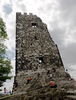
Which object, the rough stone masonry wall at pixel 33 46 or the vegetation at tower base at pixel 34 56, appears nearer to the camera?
the vegetation at tower base at pixel 34 56

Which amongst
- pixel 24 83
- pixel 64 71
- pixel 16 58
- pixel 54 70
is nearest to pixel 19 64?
pixel 16 58

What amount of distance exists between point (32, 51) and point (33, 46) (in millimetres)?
870

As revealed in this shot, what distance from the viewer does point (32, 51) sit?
46.6 ft

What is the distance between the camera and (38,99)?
191 inches

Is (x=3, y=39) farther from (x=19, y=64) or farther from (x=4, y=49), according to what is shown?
(x=19, y=64)

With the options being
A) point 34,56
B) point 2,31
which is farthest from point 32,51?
point 2,31

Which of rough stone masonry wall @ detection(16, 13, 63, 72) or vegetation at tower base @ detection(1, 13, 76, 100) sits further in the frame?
rough stone masonry wall @ detection(16, 13, 63, 72)

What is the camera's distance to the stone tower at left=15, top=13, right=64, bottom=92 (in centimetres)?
1266

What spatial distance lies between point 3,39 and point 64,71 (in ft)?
28.6

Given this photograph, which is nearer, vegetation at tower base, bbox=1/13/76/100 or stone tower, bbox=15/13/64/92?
vegetation at tower base, bbox=1/13/76/100

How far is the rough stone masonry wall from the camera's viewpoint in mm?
13384

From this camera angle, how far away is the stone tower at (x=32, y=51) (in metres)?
12.7

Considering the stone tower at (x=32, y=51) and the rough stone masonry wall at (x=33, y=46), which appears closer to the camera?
the stone tower at (x=32, y=51)

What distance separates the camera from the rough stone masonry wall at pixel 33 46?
1338 centimetres
